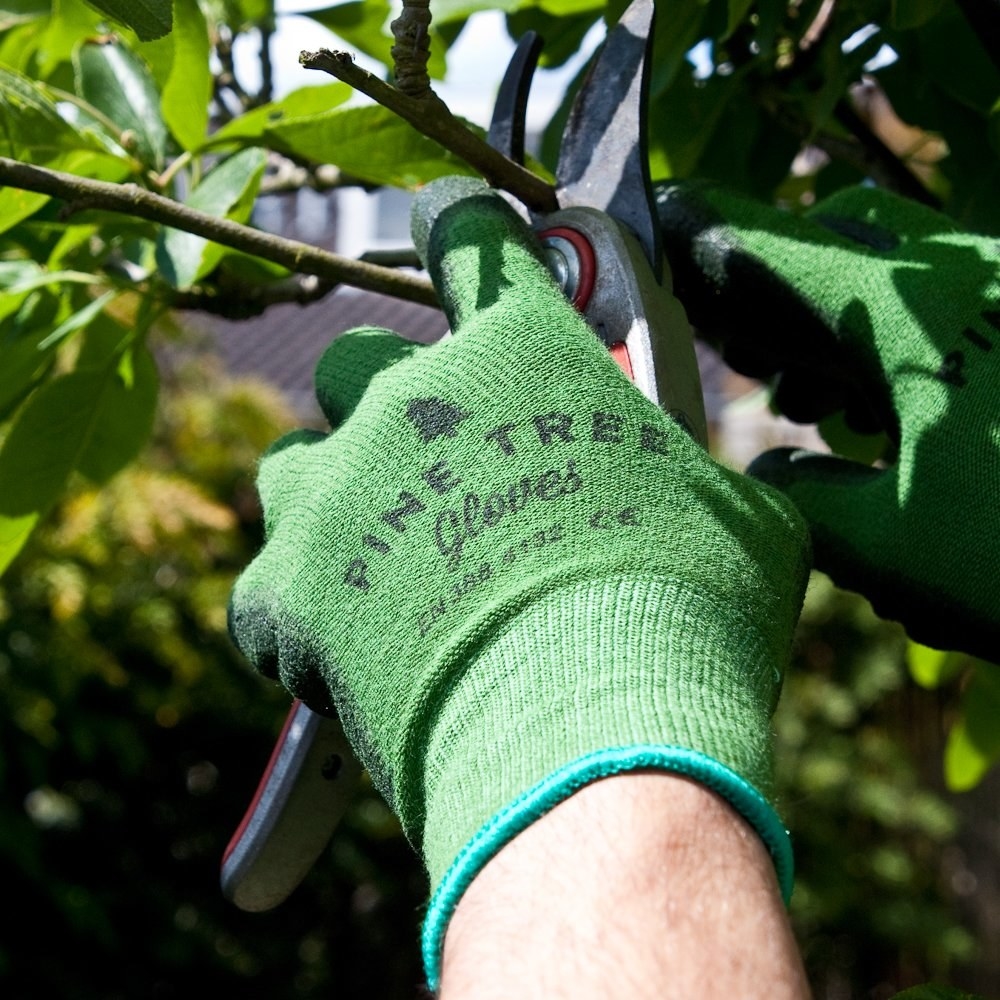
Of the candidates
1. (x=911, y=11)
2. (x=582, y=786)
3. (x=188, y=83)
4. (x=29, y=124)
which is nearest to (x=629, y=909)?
(x=582, y=786)

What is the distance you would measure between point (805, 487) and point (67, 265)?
836 mm

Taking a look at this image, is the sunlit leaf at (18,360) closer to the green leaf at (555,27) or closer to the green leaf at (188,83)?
the green leaf at (188,83)

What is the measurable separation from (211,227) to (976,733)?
4.43 ft

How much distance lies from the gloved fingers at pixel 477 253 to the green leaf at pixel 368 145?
→ 0.24 meters

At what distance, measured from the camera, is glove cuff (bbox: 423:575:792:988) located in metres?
0.70

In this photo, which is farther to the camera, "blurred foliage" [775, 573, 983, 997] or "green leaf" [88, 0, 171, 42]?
"blurred foliage" [775, 573, 983, 997]

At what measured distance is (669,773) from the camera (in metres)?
0.70

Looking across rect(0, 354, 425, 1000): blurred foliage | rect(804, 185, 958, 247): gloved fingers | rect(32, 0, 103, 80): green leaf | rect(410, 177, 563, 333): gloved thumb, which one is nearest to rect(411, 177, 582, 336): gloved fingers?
rect(410, 177, 563, 333): gloved thumb

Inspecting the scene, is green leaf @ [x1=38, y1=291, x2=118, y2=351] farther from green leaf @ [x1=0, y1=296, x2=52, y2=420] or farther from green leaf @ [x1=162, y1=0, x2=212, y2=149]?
green leaf @ [x1=162, y1=0, x2=212, y2=149]

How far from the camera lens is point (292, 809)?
1.06 m

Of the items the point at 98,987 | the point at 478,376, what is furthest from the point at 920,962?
the point at 478,376

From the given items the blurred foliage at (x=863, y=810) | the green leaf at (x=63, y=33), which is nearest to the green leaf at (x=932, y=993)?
the green leaf at (x=63, y=33)

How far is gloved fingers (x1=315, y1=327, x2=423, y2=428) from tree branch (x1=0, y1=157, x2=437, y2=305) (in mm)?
128

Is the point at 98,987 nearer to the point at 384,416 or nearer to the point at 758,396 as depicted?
the point at 758,396
